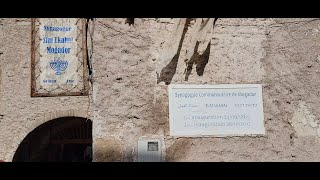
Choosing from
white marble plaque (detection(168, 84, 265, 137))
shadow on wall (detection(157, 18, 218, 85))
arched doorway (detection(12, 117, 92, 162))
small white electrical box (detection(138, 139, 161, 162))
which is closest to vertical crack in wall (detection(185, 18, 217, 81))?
shadow on wall (detection(157, 18, 218, 85))

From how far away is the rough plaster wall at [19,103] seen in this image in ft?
34.2

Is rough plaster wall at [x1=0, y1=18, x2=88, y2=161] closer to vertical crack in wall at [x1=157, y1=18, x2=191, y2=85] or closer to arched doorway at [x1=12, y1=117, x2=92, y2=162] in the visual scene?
arched doorway at [x1=12, y1=117, x2=92, y2=162]

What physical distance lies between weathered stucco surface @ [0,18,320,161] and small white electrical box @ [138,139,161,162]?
0.16 feet

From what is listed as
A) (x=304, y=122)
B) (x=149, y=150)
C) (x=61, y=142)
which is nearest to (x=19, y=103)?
Answer: (x=61, y=142)

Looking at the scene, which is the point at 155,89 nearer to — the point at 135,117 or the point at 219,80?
the point at 135,117

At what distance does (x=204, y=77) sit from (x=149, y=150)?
0.83 metres

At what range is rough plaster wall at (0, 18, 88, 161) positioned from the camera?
10.4 m

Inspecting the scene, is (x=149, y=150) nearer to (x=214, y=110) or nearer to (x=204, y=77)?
(x=214, y=110)

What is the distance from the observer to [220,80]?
13.3 feet

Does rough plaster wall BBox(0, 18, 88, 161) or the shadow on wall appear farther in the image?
rough plaster wall BBox(0, 18, 88, 161)

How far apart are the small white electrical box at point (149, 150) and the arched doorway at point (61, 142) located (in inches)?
283

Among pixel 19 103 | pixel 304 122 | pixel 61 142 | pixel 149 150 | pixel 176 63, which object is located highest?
pixel 176 63

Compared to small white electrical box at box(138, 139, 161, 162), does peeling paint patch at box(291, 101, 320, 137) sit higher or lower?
higher
